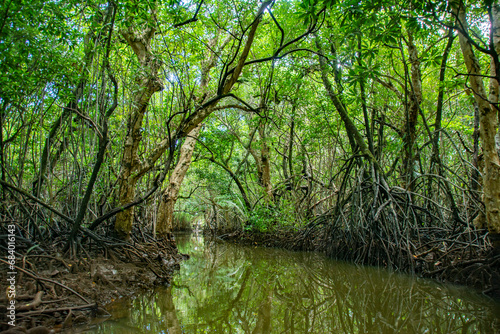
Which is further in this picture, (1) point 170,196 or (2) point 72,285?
(1) point 170,196

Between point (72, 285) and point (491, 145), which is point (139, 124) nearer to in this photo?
point (72, 285)

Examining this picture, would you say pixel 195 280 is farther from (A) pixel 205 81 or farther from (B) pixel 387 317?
(A) pixel 205 81

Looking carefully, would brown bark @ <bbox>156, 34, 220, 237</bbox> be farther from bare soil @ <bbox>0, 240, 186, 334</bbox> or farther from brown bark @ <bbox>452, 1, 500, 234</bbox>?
brown bark @ <bbox>452, 1, 500, 234</bbox>

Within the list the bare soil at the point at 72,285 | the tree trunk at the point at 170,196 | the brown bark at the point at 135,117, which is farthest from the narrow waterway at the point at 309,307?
the tree trunk at the point at 170,196

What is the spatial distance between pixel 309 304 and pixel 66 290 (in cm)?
207

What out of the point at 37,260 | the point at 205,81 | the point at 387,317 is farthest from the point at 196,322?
the point at 205,81

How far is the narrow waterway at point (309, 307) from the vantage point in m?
2.04

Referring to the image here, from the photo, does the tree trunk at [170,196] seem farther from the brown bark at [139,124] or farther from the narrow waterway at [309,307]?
the narrow waterway at [309,307]

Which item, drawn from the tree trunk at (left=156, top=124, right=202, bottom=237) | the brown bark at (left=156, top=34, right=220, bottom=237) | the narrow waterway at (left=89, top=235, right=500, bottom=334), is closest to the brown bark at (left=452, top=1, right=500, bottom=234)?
the narrow waterway at (left=89, top=235, right=500, bottom=334)

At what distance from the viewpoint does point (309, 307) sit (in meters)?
2.48

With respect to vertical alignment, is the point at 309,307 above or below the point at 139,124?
below

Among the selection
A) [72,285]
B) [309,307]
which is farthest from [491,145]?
[72,285]

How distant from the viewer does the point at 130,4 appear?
2.70 m

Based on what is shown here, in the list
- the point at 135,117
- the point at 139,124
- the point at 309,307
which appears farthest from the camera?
the point at 139,124
